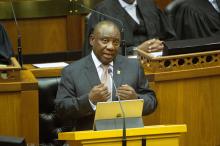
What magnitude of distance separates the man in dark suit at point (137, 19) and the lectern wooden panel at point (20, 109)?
1038 millimetres

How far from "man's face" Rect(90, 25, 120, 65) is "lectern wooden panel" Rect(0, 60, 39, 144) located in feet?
2.48

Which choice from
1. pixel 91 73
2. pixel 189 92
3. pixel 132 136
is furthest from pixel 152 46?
pixel 132 136

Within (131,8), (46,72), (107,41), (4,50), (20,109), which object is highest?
(131,8)

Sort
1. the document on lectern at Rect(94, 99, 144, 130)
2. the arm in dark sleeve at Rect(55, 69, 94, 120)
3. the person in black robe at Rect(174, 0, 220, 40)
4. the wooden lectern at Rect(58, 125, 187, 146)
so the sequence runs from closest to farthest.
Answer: the wooden lectern at Rect(58, 125, 187, 146)
the document on lectern at Rect(94, 99, 144, 130)
the arm in dark sleeve at Rect(55, 69, 94, 120)
the person in black robe at Rect(174, 0, 220, 40)

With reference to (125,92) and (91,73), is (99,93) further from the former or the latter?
(91,73)

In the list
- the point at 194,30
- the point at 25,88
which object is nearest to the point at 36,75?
the point at 25,88

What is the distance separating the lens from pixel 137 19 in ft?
18.6

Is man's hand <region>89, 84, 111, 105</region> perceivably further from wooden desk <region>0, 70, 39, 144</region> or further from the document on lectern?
wooden desk <region>0, 70, 39, 144</region>

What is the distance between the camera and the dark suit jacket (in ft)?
12.8

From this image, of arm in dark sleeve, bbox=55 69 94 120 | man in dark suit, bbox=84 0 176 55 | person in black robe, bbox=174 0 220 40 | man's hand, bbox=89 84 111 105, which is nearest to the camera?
man's hand, bbox=89 84 111 105

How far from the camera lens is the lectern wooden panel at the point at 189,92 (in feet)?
15.6

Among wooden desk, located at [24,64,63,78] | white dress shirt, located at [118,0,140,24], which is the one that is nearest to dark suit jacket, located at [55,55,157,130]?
wooden desk, located at [24,64,63,78]

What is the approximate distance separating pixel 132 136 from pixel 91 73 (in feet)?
2.91

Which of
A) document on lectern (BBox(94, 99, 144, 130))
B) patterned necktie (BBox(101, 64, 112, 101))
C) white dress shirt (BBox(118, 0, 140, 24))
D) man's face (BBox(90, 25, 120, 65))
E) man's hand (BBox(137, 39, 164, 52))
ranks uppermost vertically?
white dress shirt (BBox(118, 0, 140, 24))
